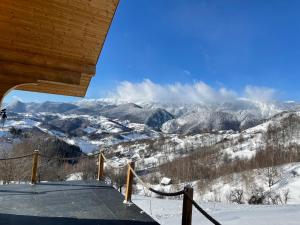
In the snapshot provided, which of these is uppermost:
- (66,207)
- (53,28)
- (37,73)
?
(53,28)

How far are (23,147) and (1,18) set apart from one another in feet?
168

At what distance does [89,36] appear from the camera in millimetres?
7953

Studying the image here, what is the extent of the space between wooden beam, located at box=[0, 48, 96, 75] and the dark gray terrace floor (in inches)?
127

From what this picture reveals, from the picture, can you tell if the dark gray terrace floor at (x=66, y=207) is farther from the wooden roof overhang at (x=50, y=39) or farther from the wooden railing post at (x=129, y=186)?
the wooden roof overhang at (x=50, y=39)

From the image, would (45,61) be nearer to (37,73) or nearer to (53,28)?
(37,73)

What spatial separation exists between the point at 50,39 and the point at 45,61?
2.02ft

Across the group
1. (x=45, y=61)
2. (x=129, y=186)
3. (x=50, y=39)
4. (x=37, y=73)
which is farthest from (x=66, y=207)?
(x=50, y=39)

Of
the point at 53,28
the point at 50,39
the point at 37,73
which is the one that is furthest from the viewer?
the point at 37,73

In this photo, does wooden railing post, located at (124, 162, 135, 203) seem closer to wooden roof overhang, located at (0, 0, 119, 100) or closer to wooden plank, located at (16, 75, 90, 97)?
wooden roof overhang, located at (0, 0, 119, 100)

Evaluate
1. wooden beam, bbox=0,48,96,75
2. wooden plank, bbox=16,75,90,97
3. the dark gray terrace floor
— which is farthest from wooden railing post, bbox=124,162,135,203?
wooden plank, bbox=16,75,90,97

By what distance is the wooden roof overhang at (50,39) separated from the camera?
6.98m

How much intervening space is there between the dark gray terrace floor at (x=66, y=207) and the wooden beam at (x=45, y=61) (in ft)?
10.6

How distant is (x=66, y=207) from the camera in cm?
752

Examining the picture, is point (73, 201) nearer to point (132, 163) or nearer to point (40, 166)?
point (132, 163)
